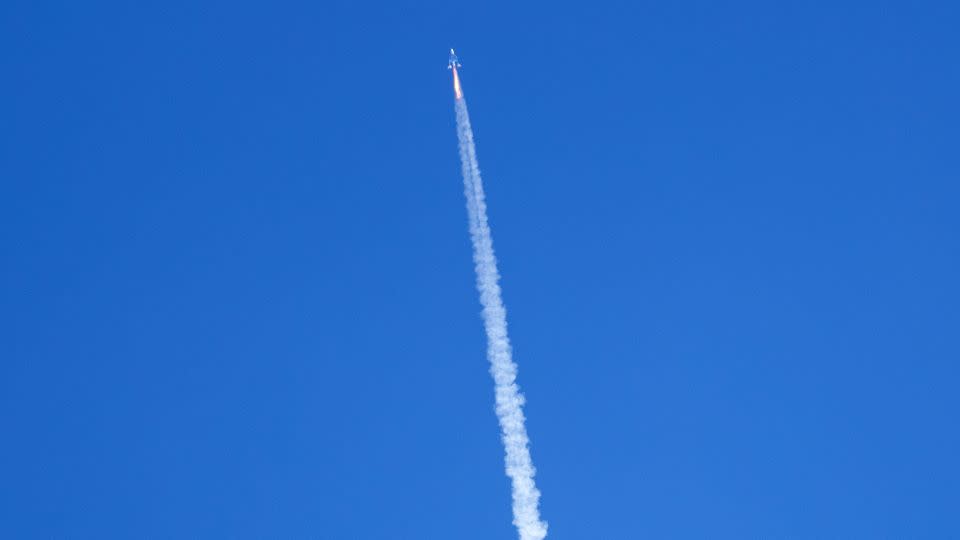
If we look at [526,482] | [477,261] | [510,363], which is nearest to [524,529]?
[526,482]

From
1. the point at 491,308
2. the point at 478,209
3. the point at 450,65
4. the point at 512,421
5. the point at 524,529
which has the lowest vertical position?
the point at 524,529

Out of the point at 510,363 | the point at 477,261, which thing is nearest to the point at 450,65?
the point at 477,261

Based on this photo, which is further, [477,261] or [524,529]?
[477,261]

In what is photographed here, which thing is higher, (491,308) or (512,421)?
(491,308)

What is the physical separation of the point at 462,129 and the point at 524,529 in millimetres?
6400

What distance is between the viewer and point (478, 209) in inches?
873

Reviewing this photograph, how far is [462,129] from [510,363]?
12.8 ft

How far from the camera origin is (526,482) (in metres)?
20.8

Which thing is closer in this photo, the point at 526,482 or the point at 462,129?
the point at 526,482

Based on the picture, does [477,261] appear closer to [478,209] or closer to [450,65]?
[478,209]

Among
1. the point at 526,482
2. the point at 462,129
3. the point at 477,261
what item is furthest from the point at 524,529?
the point at 462,129

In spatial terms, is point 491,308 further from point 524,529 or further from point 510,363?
point 524,529

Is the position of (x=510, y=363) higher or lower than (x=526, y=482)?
higher

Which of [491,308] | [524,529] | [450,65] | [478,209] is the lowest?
[524,529]
